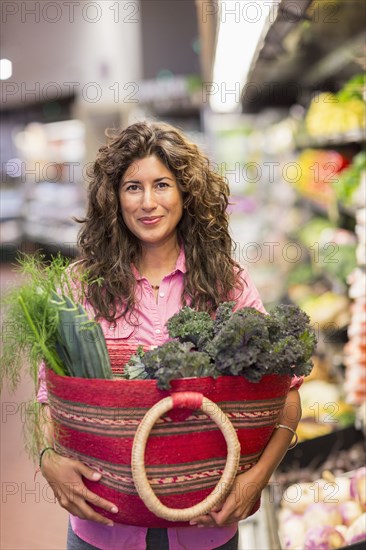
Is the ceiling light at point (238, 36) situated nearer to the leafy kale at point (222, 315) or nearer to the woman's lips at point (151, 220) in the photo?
the woman's lips at point (151, 220)

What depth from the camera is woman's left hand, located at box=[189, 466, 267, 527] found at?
1724 mm

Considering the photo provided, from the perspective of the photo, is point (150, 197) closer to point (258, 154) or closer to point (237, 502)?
point (237, 502)

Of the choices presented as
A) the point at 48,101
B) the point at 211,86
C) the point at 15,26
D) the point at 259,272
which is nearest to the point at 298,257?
the point at 259,272

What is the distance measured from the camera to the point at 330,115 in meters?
6.32

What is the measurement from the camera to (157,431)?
164 cm

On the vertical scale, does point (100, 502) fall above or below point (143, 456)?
below

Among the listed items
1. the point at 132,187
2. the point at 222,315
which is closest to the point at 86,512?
the point at 222,315

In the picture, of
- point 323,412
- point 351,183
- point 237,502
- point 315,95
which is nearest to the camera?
point 237,502

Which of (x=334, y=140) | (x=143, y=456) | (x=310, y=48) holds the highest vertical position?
(x=310, y=48)

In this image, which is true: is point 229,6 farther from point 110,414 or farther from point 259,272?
point 259,272

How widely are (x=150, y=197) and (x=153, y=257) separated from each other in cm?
21

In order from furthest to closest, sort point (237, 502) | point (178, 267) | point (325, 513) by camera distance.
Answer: point (325, 513), point (178, 267), point (237, 502)

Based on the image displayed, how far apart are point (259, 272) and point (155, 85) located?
5341mm

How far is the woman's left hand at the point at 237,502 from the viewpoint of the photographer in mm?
1724
